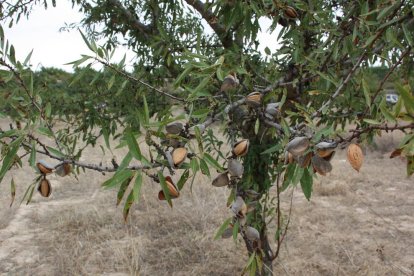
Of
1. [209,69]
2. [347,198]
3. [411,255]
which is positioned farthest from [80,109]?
[347,198]

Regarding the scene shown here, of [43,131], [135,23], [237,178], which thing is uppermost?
[135,23]

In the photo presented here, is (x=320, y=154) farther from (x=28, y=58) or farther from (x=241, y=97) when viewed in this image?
(x=28, y=58)

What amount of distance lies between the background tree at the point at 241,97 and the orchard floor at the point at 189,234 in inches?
41.3

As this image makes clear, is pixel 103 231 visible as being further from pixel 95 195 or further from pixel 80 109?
pixel 80 109

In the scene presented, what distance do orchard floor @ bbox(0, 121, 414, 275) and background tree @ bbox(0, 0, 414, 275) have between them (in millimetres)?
1049

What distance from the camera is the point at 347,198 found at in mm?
4906

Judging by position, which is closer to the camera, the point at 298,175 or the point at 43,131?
the point at 298,175

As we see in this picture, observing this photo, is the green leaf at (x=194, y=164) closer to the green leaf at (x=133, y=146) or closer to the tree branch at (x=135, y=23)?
A: the green leaf at (x=133, y=146)

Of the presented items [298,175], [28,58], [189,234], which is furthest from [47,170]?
[189,234]

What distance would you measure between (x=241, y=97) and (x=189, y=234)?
2712 millimetres

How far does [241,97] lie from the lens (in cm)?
132

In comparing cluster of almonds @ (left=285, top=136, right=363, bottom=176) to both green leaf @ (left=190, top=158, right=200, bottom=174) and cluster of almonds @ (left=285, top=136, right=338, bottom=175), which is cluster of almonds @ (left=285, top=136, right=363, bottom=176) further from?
green leaf @ (left=190, top=158, right=200, bottom=174)

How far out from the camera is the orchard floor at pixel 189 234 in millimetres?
3225

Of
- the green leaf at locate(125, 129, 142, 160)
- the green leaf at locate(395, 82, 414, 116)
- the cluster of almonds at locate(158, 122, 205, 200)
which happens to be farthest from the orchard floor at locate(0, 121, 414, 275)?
the green leaf at locate(395, 82, 414, 116)
